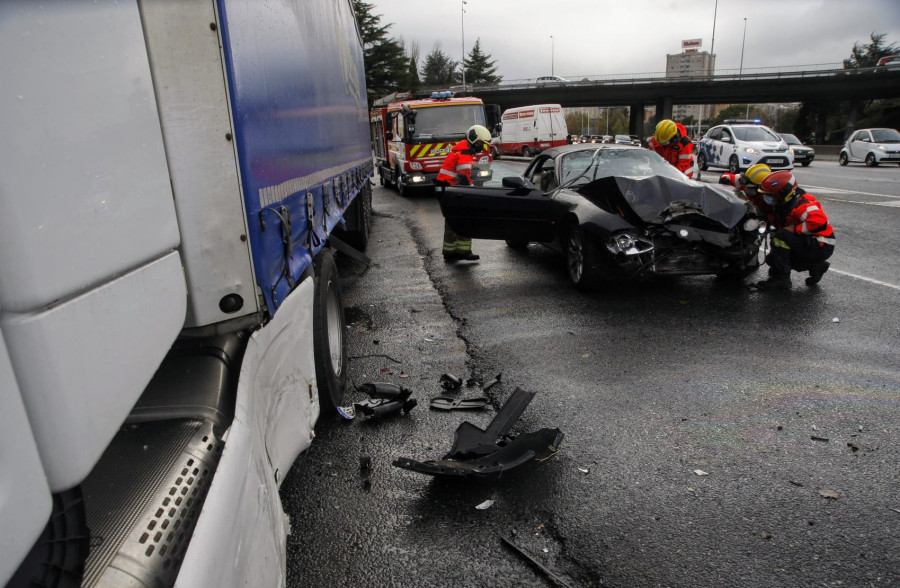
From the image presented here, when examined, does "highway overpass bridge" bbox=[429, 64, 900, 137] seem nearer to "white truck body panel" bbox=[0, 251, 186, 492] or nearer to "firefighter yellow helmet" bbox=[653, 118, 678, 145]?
"firefighter yellow helmet" bbox=[653, 118, 678, 145]

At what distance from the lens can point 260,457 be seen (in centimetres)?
171

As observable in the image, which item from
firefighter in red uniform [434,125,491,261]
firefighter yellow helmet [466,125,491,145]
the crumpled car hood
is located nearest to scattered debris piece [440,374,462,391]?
the crumpled car hood

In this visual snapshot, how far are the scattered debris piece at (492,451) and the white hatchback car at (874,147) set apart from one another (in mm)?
25958

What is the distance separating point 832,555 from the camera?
227 centimetres

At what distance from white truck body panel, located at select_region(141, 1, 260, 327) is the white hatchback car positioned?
27.5 m

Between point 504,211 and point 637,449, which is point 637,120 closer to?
point 504,211

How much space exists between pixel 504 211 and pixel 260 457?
5.00m

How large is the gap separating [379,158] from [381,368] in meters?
19.4

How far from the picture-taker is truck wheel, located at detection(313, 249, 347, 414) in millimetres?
3225

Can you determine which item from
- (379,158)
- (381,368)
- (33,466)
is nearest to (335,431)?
(381,368)

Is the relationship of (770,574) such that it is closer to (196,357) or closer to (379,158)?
(196,357)

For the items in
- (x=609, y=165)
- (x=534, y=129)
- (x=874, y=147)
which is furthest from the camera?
(x=534, y=129)

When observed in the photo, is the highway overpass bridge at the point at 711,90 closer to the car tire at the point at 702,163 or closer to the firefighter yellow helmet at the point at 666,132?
the car tire at the point at 702,163

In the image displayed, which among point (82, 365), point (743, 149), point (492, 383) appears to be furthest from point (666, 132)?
point (743, 149)
